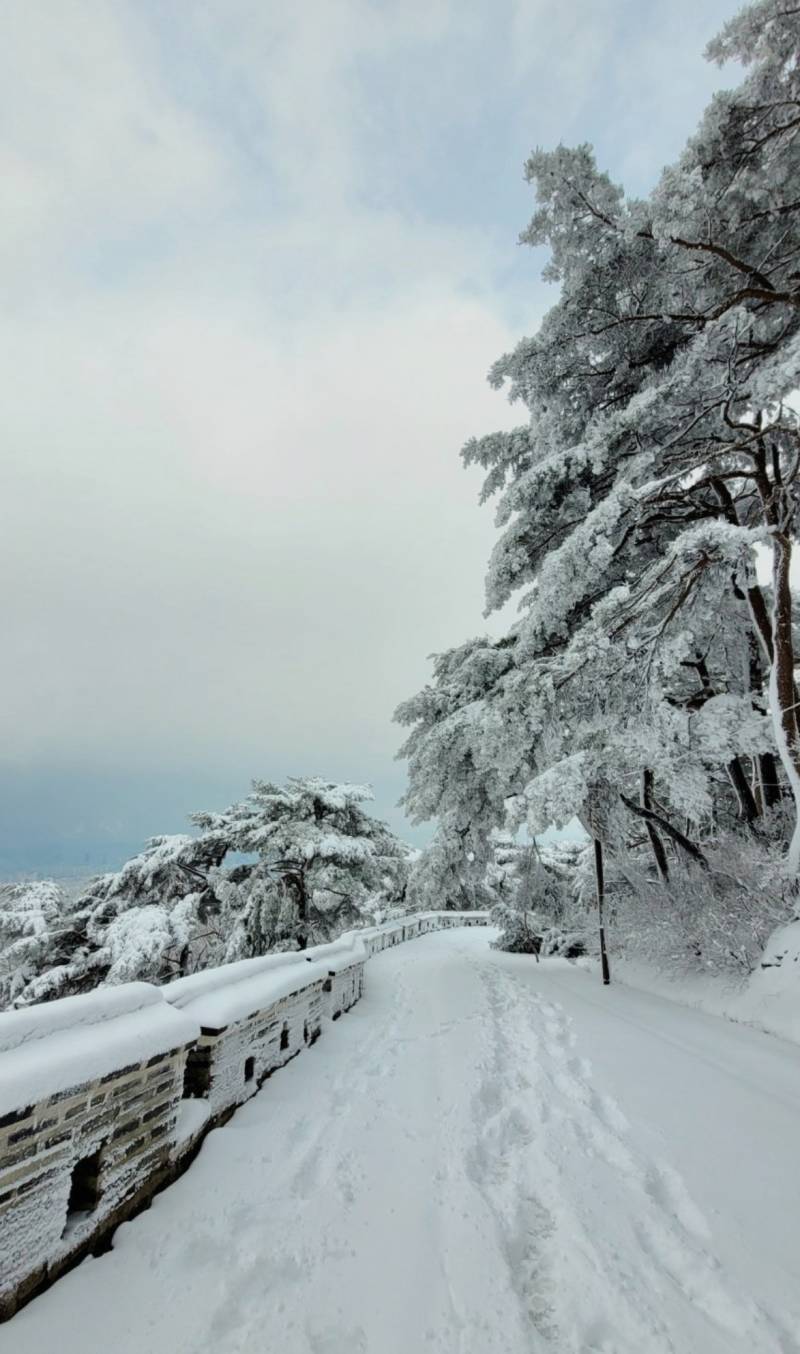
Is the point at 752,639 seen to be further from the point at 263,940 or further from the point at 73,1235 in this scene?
the point at 263,940

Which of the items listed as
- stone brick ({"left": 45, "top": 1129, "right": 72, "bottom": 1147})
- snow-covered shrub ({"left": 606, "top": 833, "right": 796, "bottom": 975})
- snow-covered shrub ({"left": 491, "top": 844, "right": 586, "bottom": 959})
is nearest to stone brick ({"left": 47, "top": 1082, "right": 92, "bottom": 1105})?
stone brick ({"left": 45, "top": 1129, "right": 72, "bottom": 1147})

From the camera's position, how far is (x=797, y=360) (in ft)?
19.3

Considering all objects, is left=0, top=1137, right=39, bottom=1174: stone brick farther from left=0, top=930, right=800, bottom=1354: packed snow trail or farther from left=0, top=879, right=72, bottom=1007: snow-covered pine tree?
left=0, top=879, right=72, bottom=1007: snow-covered pine tree

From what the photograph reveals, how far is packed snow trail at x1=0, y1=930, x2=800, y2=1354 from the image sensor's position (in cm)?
194

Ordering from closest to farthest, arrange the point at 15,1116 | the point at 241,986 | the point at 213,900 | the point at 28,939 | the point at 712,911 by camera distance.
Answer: the point at 15,1116 < the point at 241,986 < the point at 712,911 < the point at 28,939 < the point at 213,900

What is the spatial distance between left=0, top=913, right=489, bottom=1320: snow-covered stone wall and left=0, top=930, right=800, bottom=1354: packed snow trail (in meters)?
0.13

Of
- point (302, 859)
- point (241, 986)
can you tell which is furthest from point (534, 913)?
point (241, 986)

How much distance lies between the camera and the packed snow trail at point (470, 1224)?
1.94 meters

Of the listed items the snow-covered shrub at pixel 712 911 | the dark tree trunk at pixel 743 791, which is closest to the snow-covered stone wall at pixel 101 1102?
the snow-covered shrub at pixel 712 911

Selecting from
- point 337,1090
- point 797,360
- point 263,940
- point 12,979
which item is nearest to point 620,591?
point 797,360

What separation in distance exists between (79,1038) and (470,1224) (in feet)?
6.67

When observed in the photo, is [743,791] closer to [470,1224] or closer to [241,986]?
[241,986]

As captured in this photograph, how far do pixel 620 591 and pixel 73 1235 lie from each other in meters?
7.96

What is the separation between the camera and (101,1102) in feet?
7.70
